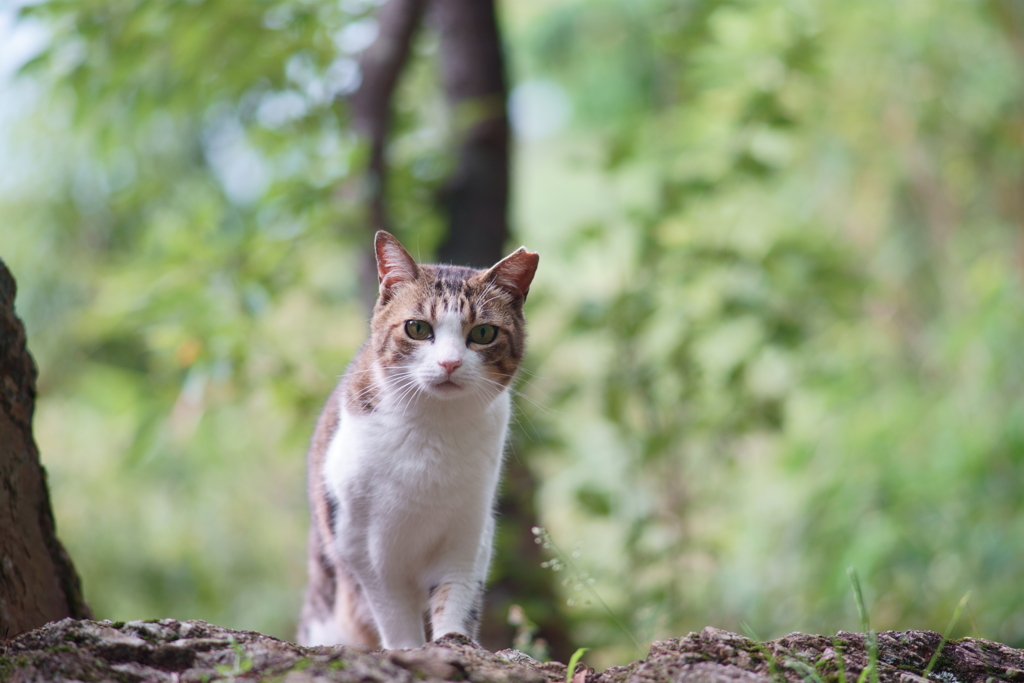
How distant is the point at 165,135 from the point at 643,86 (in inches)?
126

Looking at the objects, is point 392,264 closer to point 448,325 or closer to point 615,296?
point 448,325

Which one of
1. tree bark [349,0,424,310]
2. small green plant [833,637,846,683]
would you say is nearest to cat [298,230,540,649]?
small green plant [833,637,846,683]

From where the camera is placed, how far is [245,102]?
11.7 feet

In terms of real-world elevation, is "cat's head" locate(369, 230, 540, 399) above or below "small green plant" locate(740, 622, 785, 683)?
above

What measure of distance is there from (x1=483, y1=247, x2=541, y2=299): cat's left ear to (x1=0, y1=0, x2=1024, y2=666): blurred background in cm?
63

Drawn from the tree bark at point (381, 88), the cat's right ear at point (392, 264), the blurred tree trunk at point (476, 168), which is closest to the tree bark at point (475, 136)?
the blurred tree trunk at point (476, 168)

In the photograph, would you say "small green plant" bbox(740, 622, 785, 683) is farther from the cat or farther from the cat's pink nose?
the cat's pink nose

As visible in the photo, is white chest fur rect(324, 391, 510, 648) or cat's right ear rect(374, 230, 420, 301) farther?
cat's right ear rect(374, 230, 420, 301)

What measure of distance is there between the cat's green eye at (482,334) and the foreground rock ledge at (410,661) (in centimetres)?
64

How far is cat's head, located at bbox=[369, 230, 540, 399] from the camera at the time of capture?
1.65 metres

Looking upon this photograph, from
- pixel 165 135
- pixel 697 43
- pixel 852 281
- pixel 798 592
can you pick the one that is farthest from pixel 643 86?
pixel 165 135

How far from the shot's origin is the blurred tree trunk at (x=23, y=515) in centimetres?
143

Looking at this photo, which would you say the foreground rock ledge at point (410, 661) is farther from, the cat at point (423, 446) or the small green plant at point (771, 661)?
the cat at point (423, 446)

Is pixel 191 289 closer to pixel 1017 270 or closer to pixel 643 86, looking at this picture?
pixel 643 86
